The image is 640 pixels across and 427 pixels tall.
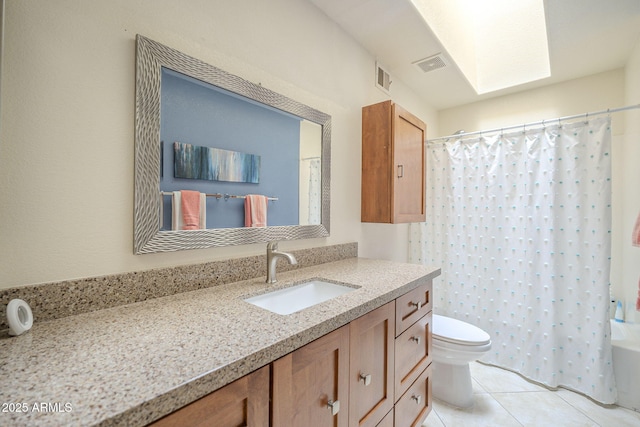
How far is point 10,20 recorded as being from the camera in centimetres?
71

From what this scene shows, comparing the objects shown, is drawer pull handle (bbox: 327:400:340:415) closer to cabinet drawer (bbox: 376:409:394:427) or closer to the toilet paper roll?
cabinet drawer (bbox: 376:409:394:427)

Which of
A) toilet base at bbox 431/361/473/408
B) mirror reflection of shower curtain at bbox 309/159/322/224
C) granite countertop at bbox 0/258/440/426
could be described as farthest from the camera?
toilet base at bbox 431/361/473/408

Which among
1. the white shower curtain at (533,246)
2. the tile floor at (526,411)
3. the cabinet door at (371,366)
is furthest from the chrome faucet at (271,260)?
the white shower curtain at (533,246)

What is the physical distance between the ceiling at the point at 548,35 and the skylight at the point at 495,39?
12cm

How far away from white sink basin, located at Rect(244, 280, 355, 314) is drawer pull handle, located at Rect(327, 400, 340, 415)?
1.32ft

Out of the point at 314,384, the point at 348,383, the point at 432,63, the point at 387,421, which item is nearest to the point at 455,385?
the point at 387,421

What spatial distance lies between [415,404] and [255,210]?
122 cm

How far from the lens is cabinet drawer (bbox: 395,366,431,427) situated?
1.21 m

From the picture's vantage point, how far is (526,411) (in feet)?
5.45

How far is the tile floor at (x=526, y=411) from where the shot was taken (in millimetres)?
1566

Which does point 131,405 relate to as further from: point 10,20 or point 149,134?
point 10,20

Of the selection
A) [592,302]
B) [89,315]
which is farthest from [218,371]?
[592,302]

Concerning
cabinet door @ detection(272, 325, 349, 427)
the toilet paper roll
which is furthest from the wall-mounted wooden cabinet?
the toilet paper roll

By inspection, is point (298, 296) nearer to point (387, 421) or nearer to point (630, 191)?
point (387, 421)
